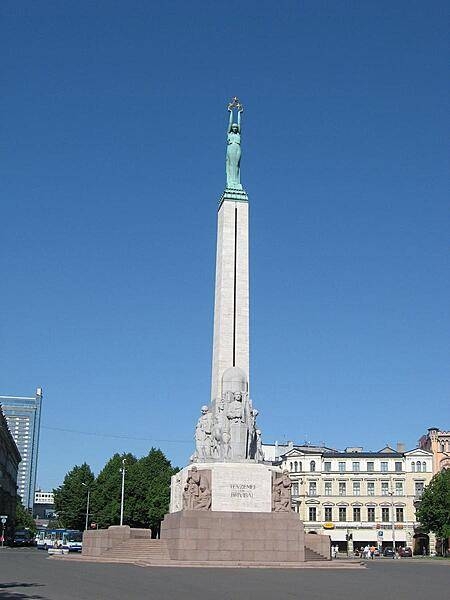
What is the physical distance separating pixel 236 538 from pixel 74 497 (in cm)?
6078

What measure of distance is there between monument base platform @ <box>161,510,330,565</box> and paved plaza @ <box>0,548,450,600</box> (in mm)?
4301

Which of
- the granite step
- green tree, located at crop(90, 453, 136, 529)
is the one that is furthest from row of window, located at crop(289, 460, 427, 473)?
the granite step

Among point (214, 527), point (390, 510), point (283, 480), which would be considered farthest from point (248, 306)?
point (390, 510)

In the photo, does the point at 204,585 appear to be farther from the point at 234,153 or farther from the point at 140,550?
the point at 234,153

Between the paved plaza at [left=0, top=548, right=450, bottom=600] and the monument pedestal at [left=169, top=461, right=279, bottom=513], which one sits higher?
the monument pedestal at [left=169, top=461, right=279, bottom=513]

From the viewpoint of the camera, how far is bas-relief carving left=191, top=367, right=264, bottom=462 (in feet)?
131

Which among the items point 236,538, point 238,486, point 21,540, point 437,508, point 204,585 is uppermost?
point 437,508

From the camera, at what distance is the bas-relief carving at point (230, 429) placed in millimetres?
40031

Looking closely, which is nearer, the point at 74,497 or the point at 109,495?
the point at 109,495

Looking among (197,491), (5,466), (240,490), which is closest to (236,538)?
(240,490)

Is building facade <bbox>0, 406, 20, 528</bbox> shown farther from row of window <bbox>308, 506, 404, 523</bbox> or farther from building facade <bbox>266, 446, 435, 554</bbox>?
row of window <bbox>308, 506, 404, 523</bbox>

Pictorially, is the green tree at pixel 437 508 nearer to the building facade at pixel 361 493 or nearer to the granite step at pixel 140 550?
the building facade at pixel 361 493

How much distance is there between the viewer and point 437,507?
74.6 m

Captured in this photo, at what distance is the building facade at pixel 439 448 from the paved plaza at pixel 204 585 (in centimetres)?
6372
